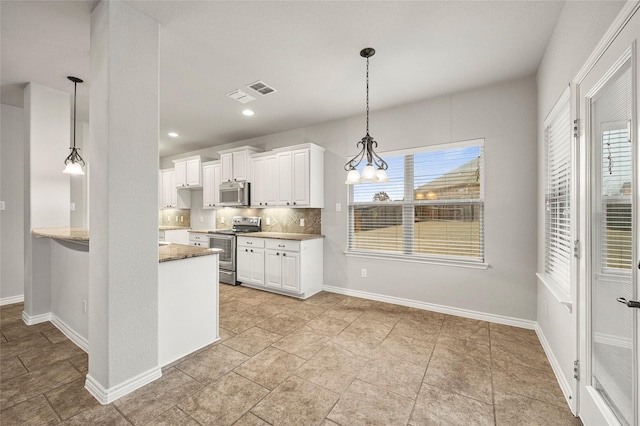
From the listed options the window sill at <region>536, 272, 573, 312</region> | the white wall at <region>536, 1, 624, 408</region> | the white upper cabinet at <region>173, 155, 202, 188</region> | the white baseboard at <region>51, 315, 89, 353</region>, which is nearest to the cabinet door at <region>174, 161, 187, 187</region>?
the white upper cabinet at <region>173, 155, 202, 188</region>

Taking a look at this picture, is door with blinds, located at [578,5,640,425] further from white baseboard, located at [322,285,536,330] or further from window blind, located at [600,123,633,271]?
white baseboard, located at [322,285,536,330]

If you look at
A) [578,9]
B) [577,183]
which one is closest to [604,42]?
[578,9]

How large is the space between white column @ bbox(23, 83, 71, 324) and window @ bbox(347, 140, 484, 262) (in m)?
3.85

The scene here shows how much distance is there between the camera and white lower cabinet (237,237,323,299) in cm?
409

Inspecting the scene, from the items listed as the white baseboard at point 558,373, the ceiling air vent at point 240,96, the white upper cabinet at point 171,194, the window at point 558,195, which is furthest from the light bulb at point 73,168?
the white baseboard at point 558,373

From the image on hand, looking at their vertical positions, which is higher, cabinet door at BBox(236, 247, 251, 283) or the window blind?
the window blind

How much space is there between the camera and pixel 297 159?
4453mm

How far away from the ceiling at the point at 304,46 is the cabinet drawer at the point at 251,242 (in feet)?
6.93

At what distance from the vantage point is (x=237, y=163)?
17.2 ft

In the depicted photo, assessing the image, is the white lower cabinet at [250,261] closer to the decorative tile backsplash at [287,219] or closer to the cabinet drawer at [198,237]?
the decorative tile backsplash at [287,219]

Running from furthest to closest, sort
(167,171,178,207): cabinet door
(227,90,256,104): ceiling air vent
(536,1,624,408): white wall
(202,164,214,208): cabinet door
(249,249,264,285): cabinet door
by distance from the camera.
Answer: (167,171,178,207): cabinet door, (202,164,214,208): cabinet door, (249,249,264,285): cabinet door, (227,90,256,104): ceiling air vent, (536,1,624,408): white wall

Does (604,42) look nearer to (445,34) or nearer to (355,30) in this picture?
(445,34)

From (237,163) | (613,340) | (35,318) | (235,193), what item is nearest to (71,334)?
(35,318)

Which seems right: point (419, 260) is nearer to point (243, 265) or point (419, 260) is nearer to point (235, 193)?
point (243, 265)
